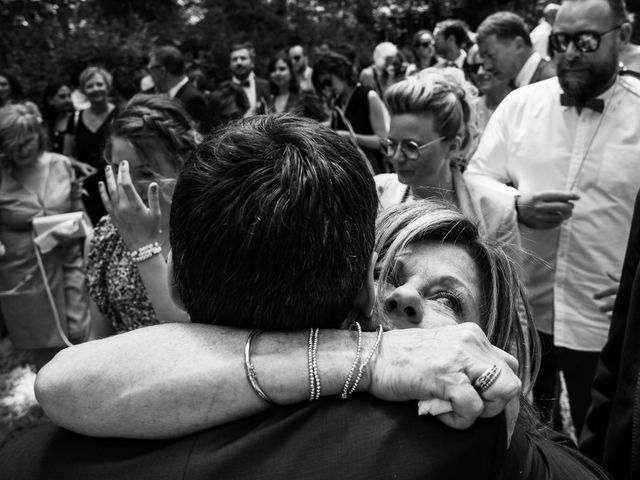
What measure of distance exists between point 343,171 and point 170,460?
54cm

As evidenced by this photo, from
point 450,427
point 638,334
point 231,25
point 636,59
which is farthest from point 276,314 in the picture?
point 231,25

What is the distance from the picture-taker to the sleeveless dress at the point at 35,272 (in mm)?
4809

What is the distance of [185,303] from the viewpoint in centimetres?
125

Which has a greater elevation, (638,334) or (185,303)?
(185,303)

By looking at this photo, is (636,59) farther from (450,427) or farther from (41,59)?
(41,59)

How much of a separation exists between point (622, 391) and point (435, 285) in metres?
0.59

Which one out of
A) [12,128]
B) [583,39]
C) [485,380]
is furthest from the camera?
[12,128]

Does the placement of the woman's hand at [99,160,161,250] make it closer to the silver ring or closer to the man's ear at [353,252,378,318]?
the man's ear at [353,252,378,318]

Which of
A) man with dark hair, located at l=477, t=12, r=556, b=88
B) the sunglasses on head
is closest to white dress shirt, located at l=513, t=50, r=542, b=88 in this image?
man with dark hair, located at l=477, t=12, r=556, b=88

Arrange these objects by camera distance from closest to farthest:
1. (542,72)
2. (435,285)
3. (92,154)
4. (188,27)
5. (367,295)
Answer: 1. (367,295)
2. (435,285)
3. (542,72)
4. (92,154)
5. (188,27)

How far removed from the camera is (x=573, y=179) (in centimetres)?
336

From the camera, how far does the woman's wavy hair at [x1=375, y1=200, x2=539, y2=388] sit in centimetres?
172

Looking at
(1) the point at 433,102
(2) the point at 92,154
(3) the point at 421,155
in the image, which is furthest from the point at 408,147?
(2) the point at 92,154

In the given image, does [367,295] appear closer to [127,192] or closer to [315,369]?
[315,369]
